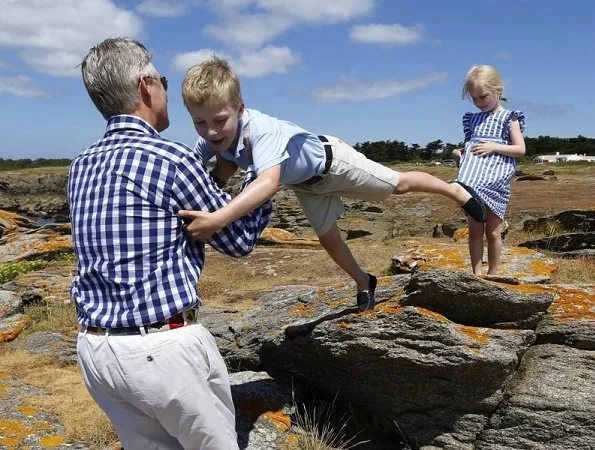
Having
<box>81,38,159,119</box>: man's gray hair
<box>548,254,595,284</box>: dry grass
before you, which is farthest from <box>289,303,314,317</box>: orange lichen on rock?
<box>81,38,159,119</box>: man's gray hair

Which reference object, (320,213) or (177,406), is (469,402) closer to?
(320,213)

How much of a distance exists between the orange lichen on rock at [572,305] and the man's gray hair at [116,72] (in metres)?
3.92

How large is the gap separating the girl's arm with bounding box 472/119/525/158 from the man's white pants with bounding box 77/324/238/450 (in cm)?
442

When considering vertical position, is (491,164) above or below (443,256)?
above

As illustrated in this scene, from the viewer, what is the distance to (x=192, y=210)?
2871 millimetres

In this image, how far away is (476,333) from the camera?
473cm

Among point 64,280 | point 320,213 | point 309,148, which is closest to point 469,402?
point 320,213

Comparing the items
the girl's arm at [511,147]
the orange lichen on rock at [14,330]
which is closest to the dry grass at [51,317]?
the orange lichen on rock at [14,330]

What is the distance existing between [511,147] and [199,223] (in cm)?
454

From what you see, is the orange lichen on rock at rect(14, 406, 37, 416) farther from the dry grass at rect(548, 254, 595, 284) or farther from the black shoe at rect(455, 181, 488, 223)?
the dry grass at rect(548, 254, 595, 284)

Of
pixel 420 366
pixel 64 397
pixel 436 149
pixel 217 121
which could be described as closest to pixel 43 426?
pixel 64 397

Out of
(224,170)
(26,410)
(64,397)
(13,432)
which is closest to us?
(224,170)

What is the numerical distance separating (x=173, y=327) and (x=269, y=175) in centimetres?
109

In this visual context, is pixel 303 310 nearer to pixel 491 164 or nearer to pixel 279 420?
pixel 279 420
